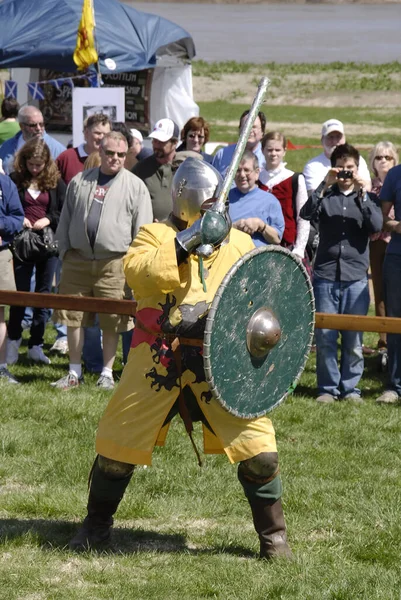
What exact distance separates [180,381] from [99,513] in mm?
802

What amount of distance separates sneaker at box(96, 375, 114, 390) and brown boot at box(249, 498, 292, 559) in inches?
134

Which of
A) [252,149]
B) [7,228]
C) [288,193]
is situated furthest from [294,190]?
[7,228]

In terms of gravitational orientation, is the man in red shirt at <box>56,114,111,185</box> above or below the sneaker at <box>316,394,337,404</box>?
above

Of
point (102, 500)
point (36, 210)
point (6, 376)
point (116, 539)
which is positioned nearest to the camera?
point (102, 500)

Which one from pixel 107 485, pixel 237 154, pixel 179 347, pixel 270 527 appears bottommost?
pixel 270 527

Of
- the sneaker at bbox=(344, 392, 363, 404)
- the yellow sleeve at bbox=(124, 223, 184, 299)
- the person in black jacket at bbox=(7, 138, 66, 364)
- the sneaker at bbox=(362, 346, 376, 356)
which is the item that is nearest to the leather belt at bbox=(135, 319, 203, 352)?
the yellow sleeve at bbox=(124, 223, 184, 299)

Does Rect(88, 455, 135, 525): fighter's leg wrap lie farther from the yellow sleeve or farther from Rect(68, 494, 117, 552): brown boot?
the yellow sleeve

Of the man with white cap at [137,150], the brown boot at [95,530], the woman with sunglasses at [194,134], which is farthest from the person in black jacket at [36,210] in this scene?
the brown boot at [95,530]

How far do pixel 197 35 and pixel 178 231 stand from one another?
5692cm

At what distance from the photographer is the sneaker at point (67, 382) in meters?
8.25

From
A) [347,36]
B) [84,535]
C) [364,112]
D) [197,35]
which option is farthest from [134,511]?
[347,36]

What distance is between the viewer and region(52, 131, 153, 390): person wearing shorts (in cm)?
803

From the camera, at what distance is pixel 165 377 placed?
4.82 m

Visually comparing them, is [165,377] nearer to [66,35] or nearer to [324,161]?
[324,161]
